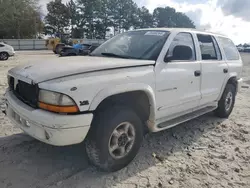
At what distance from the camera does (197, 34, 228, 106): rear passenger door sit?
4.48 m

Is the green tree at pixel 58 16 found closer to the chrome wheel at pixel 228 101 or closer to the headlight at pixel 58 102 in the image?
the chrome wheel at pixel 228 101

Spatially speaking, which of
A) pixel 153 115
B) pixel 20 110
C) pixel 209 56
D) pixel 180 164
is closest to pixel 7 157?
pixel 20 110

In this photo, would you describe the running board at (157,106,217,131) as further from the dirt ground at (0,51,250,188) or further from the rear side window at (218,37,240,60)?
the rear side window at (218,37,240,60)

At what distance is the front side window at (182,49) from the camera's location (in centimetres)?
377

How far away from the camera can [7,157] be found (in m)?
3.49

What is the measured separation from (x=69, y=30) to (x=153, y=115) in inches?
2361

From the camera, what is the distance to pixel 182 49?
12.6ft

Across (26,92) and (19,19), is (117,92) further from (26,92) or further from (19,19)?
(19,19)

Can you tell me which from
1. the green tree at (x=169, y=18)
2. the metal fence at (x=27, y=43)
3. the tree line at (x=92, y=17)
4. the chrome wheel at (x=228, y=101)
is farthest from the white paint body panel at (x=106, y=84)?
the green tree at (x=169, y=18)

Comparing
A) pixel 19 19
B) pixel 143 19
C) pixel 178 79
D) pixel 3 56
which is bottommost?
pixel 3 56

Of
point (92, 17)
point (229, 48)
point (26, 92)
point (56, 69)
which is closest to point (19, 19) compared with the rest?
point (92, 17)

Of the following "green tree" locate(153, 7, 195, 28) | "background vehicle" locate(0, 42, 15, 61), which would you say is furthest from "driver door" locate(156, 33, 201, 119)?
"green tree" locate(153, 7, 195, 28)

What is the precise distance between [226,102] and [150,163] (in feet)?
9.30

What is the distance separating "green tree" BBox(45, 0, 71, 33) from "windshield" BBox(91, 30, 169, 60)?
58.2 metres
